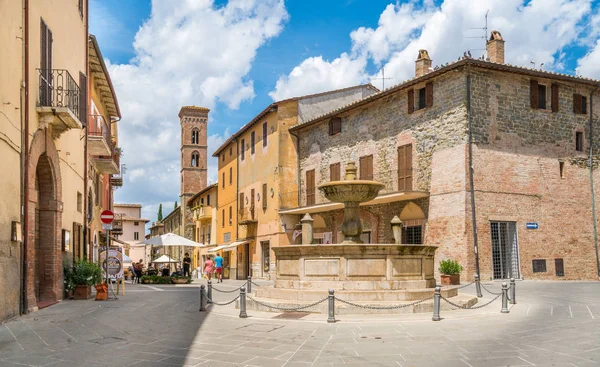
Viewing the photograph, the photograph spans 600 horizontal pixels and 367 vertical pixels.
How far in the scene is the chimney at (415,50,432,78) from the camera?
25.8 m

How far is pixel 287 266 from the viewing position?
1358 centimetres

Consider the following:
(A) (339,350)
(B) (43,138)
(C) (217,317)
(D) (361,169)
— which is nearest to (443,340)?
(A) (339,350)

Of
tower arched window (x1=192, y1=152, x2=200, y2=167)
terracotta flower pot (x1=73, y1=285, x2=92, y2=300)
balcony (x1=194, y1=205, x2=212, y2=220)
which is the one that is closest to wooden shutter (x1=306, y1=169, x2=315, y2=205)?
terracotta flower pot (x1=73, y1=285, x2=92, y2=300)

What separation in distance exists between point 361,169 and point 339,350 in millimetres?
19199

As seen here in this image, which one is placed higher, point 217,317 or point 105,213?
point 105,213

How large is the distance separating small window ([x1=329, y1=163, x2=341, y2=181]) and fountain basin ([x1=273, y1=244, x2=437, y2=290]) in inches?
586

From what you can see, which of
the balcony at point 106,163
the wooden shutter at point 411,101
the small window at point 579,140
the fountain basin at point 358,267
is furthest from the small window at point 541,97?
the balcony at point 106,163

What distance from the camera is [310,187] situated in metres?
30.4

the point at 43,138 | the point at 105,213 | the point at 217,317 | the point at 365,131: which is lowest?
the point at 217,317

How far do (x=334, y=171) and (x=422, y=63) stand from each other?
21.1 feet

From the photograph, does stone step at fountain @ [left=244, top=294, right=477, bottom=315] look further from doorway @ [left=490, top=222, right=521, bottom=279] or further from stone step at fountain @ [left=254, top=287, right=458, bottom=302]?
doorway @ [left=490, top=222, right=521, bottom=279]

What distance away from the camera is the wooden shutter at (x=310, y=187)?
30.1 metres

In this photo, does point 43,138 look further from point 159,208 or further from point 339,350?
point 159,208

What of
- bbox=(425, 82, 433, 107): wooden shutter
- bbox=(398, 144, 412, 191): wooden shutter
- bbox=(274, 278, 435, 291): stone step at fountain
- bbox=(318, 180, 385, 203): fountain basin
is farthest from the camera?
bbox=(398, 144, 412, 191): wooden shutter
